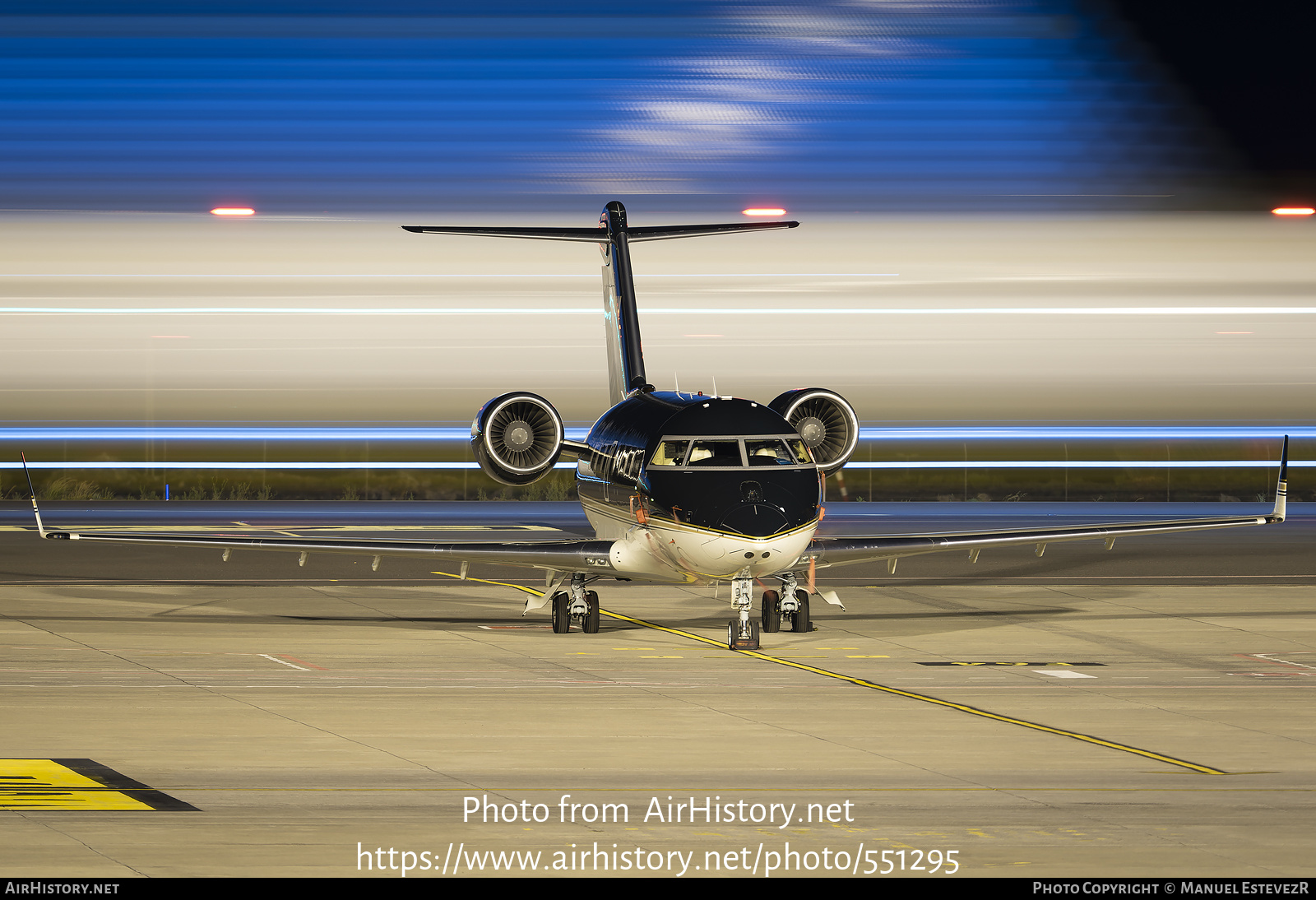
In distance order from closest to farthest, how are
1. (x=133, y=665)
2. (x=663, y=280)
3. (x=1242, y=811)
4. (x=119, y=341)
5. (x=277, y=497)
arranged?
(x=1242, y=811), (x=133, y=665), (x=119, y=341), (x=663, y=280), (x=277, y=497)

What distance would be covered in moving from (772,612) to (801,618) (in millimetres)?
375

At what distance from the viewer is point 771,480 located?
16938mm

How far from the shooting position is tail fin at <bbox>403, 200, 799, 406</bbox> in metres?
23.7

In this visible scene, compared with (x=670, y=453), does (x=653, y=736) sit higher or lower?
lower

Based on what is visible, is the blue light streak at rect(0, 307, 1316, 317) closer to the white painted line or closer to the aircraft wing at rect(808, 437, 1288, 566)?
the aircraft wing at rect(808, 437, 1288, 566)

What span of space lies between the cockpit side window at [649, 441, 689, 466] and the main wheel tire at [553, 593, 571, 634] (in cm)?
242

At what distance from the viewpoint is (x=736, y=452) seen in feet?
56.6

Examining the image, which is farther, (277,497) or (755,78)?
(277,497)

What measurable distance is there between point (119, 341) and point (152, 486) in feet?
49.1

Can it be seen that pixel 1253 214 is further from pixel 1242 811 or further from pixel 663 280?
Answer: pixel 1242 811

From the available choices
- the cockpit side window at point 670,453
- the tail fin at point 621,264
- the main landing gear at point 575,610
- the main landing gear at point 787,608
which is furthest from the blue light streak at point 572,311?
the cockpit side window at point 670,453

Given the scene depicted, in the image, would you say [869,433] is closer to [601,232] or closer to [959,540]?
[601,232]

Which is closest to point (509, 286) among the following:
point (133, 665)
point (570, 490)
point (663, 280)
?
point (663, 280)

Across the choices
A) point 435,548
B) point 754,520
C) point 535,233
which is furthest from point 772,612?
point 535,233
